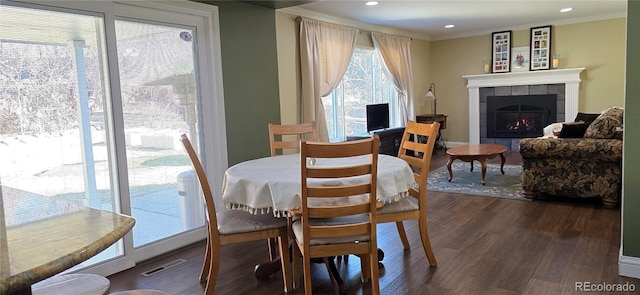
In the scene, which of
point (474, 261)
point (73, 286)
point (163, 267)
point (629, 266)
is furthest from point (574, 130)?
point (73, 286)

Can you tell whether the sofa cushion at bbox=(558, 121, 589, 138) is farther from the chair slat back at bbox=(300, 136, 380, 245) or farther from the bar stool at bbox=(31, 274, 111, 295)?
the bar stool at bbox=(31, 274, 111, 295)

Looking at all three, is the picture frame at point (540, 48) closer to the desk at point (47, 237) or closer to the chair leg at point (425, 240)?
the chair leg at point (425, 240)

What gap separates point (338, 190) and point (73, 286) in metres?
1.23

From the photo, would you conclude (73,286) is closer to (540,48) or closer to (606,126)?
(606,126)

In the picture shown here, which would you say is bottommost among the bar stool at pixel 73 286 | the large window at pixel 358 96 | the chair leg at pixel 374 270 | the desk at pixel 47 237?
the chair leg at pixel 374 270

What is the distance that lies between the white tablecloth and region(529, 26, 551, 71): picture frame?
19.6 feet

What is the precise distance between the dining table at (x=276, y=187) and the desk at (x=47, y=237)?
3.89 ft

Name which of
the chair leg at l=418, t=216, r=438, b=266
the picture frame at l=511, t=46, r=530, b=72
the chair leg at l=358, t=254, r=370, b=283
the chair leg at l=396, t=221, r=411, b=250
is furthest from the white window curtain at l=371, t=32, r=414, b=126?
the chair leg at l=358, t=254, r=370, b=283

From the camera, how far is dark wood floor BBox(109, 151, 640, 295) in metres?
2.62

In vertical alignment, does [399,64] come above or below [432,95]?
above

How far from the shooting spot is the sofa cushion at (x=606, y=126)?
408 centimetres

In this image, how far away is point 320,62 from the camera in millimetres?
5449

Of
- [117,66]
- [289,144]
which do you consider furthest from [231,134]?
[117,66]
